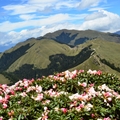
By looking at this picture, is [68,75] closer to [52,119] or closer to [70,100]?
[70,100]

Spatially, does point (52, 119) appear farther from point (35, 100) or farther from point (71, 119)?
point (35, 100)

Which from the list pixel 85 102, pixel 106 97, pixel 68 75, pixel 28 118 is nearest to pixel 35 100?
pixel 28 118

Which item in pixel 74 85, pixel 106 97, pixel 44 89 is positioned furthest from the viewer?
pixel 44 89

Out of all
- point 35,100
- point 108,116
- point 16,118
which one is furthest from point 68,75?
point 16,118

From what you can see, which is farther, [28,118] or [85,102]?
[85,102]

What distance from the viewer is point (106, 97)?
46.9 ft

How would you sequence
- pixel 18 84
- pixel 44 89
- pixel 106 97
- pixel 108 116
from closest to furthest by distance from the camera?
pixel 108 116, pixel 106 97, pixel 44 89, pixel 18 84

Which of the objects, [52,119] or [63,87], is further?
[63,87]

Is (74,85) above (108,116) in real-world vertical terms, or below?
above

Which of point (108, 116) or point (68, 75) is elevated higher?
point (68, 75)

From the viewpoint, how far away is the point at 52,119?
11.9 meters

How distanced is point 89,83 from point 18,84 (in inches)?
213

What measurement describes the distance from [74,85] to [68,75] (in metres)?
2.21

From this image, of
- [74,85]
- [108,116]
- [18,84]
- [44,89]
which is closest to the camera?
[108,116]
